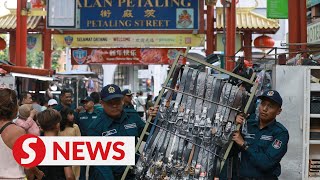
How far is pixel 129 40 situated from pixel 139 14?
2581 mm

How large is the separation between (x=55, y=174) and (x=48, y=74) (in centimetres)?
1387

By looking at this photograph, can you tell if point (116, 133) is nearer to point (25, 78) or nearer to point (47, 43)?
point (25, 78)

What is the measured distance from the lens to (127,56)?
91.0 ft

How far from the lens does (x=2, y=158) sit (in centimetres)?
Result: 586

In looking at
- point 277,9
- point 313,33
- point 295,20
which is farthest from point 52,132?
point 277,9

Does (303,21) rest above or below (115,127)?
above

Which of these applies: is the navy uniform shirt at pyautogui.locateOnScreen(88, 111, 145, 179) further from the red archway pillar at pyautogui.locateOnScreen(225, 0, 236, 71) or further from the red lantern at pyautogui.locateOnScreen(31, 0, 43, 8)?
the red lantern at pyautogui.locateOnScreen(31, 0, 43, 8)

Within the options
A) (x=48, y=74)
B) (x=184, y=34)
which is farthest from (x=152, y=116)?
(x=184, y=34)

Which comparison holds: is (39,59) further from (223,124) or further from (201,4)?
(223,124)

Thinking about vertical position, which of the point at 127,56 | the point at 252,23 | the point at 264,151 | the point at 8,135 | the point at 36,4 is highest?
the point at 36,4

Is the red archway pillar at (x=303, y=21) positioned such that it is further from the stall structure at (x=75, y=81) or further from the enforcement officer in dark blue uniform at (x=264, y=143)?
the stall structure at (x=75, y=81)

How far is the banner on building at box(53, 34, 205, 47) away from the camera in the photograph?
1014 inches

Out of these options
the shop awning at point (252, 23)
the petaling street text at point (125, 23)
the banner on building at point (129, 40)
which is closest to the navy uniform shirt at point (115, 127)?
the petaling street text at point (125, 23)

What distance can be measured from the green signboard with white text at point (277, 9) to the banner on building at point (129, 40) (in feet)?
20.1
